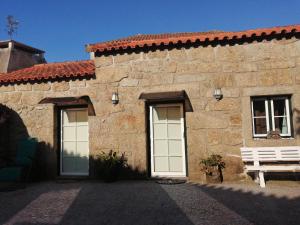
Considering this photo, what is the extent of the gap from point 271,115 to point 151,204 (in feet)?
12.8

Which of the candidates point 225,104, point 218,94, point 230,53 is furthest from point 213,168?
point 230,53

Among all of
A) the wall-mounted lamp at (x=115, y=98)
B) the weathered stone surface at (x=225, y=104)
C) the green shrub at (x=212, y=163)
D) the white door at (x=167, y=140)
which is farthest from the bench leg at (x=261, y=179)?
the wall-mounted lamp at (x=115, y=98)

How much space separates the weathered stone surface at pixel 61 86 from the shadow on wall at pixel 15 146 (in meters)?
1.40

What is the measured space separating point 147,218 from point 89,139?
13.7ft

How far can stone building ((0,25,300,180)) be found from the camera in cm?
771

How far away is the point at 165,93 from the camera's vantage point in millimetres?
8047

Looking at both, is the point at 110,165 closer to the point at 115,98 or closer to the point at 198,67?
the point at 115,98

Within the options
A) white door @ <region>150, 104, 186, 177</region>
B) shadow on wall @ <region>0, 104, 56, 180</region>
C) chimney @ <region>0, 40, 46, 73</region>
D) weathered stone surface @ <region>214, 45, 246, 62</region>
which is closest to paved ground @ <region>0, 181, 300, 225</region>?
white door @ <region>150, 104, 186, 177</region>

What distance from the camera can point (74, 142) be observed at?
356 inches

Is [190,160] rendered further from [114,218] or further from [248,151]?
[114,218]

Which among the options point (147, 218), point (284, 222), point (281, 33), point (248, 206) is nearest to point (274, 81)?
point (281, 33)

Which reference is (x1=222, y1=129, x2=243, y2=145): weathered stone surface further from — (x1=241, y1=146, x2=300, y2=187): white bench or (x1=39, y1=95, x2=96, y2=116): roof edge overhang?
(x1=39, y1=95, x2=96, y2=116): roof edge overhang

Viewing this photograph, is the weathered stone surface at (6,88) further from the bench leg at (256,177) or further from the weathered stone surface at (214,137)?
the bench leg at (256,177)

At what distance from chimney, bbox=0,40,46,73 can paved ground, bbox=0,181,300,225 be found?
7.34 metres
